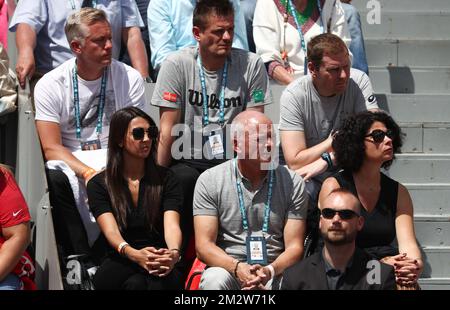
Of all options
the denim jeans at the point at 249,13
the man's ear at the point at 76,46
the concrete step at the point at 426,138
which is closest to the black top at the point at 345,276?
the concrete step at the point at 426,138

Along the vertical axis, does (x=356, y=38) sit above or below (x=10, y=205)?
above

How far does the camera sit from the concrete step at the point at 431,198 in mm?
8680

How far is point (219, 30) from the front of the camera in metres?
8.40

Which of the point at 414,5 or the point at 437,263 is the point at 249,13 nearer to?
the point at 414,5

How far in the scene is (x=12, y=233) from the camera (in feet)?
24.0

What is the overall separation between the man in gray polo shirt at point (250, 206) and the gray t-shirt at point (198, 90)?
764mm

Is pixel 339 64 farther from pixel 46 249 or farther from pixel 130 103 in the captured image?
pixel 46 249

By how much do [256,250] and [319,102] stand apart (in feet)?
4.65

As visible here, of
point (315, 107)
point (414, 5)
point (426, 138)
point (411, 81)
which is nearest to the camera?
point (315, 107)

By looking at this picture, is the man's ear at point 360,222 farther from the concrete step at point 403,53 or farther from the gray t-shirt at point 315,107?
the concrete step at point 403,53

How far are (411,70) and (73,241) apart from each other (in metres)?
3.44

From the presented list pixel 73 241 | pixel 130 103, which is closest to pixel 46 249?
pixel 73 241

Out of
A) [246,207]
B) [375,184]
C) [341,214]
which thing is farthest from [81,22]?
[341,214]

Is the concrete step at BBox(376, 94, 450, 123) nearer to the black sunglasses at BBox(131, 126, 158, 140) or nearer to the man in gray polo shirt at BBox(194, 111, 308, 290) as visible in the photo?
the man in gray polo shirt at BBox(194, 111, 308, 290)
